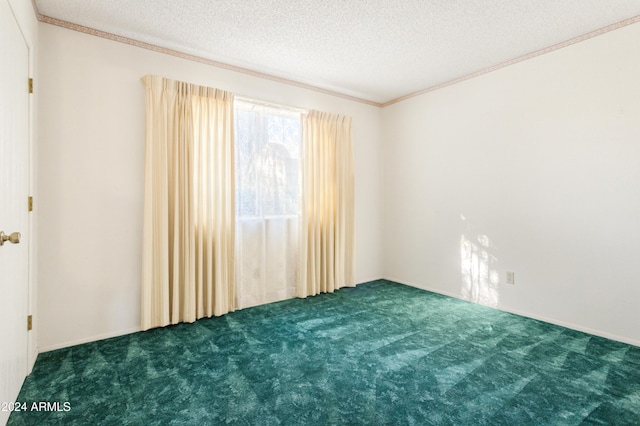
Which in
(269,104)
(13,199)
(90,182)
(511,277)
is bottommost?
(511,277)

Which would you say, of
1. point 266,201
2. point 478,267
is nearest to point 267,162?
point 266,201

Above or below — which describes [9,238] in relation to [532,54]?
below

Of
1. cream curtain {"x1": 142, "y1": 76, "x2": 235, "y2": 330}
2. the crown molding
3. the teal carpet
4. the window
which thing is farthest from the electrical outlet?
cream curtain {"x1": 142, "y1": 76, "x2": 235, "y2": 330}

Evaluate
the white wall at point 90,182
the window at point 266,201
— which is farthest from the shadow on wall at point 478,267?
the white wall at point 90,182

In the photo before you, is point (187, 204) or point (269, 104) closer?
point (187, 204)

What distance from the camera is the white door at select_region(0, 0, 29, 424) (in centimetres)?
161

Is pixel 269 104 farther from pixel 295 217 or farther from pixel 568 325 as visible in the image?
pixel 568 325

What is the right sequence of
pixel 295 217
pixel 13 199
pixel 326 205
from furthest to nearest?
pixel 326 205 < pixel 295 217 < pixel 13 199

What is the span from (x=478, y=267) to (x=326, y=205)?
1972 millimetres

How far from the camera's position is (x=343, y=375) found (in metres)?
2.15

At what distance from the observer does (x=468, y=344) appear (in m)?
2.62

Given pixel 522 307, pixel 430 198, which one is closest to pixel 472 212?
pixel 430 198

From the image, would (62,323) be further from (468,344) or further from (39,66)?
(468,344)

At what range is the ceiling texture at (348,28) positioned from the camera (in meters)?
2.45
